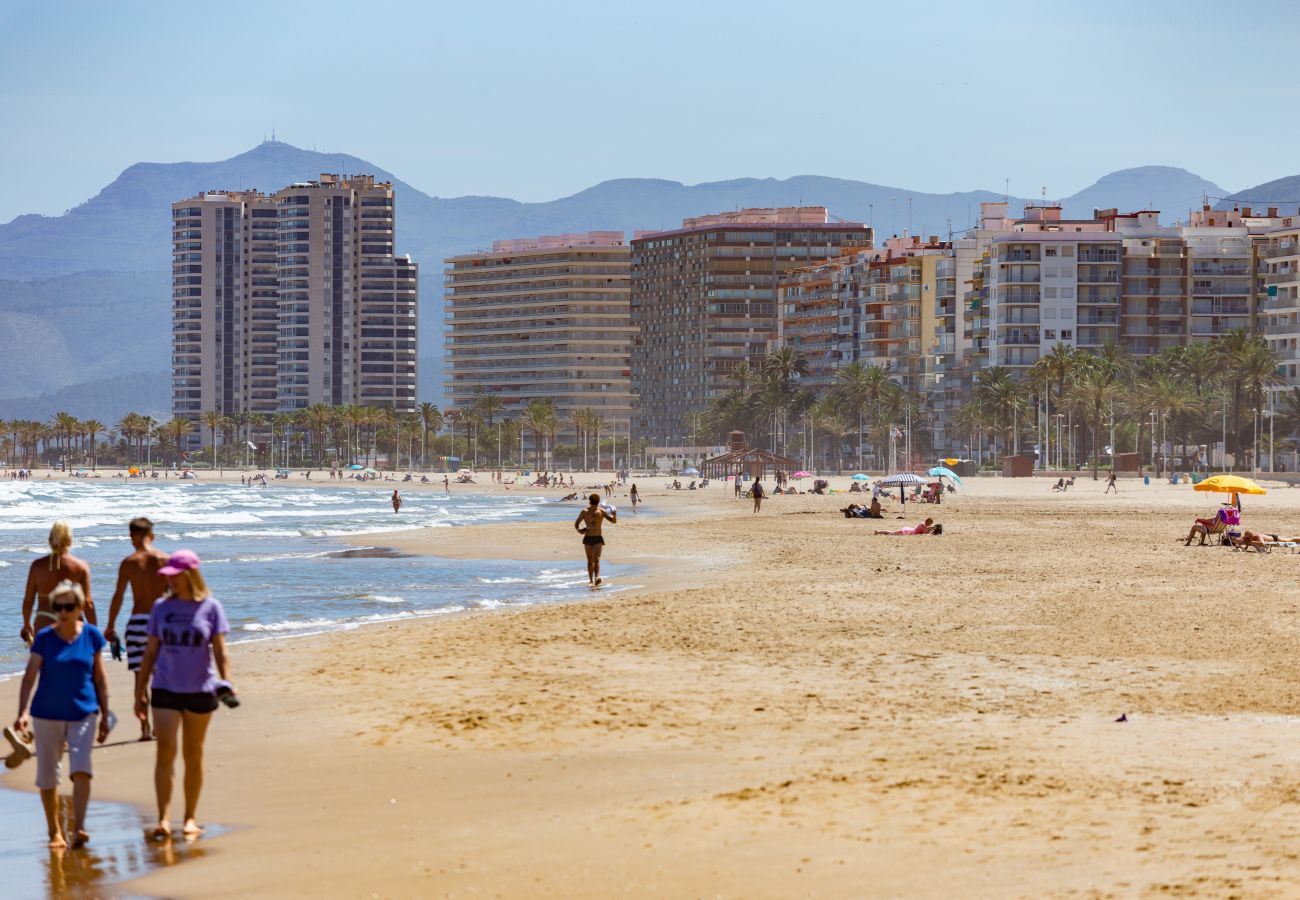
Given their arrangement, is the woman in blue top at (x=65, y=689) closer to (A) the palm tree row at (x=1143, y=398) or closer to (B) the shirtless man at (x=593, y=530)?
(B) the shirtless man at (x=593, y=530)

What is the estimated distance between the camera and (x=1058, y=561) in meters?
31.1

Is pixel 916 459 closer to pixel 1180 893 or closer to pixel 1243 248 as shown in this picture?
pixel 1243 248

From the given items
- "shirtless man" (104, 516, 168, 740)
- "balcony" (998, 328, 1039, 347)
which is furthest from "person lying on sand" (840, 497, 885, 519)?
"balcony" (998, 328, 1039, 347)

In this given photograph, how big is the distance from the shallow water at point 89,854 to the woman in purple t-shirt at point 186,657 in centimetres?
55

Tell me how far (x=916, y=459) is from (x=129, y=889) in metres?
148

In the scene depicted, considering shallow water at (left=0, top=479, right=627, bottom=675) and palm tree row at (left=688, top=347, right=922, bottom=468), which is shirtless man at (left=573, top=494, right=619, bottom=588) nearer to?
shallow water at (left=0, top=479, right=627, bottom=675)

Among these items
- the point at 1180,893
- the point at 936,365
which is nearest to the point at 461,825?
the point at 1180,893

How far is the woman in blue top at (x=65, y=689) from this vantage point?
328 inches

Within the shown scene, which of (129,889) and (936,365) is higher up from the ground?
(936,365)

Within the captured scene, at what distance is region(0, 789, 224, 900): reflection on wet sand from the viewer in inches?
320

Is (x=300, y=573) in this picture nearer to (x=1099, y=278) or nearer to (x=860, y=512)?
(x=860, y=512)

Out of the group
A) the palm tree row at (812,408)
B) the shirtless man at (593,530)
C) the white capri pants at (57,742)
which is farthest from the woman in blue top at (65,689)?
the palm tree row at (812,408)

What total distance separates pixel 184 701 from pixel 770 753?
3.96 metres

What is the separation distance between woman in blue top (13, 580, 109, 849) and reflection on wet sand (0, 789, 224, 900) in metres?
0.32
